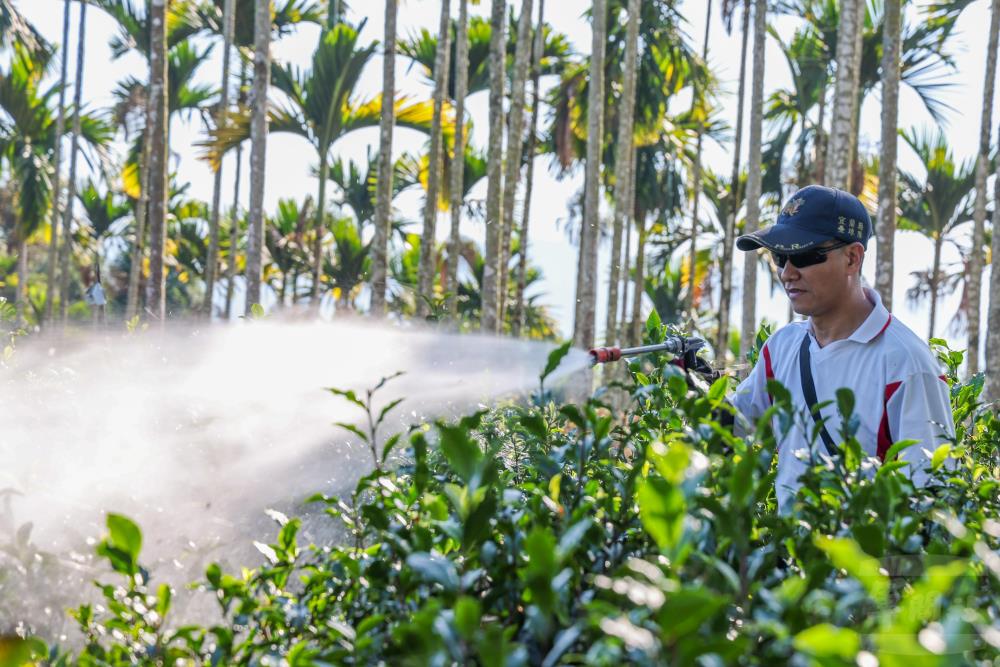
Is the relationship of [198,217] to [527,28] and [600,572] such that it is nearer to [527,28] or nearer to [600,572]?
[527,28]

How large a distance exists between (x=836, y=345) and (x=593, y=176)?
28.0ft

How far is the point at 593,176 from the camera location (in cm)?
1076

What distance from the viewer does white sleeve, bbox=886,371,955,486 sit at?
212 cm

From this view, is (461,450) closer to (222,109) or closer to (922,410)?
(922,410)

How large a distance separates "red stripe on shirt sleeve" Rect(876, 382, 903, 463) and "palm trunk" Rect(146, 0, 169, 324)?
8016 millimetres

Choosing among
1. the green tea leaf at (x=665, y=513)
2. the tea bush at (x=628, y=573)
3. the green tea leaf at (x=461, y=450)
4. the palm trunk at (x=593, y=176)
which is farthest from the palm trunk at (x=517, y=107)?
the green tea leaf at (x=665, y=513)

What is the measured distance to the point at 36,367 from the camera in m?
5.08

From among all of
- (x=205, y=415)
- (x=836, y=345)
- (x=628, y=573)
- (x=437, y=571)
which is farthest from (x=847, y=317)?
(x=205, y=415)

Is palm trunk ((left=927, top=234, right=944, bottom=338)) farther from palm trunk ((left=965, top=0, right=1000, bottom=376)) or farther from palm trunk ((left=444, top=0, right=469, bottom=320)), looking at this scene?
palm trunk ((left=444, top=0, right=469, bottom=320))

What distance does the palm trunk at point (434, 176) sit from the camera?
11273 mm

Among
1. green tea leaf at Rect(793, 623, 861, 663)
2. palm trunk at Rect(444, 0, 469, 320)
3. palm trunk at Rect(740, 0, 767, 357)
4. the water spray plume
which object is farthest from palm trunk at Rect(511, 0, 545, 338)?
green tea leaf at Rect(793, 623, 861, 663)

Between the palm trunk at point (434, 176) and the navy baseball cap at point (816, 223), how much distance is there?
8.60 m

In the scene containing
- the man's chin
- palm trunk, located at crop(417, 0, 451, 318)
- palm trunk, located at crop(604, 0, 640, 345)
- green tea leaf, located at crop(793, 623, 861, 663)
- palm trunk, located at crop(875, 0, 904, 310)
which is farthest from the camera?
palm trunk, located at crop(417, 0, 451, 318)

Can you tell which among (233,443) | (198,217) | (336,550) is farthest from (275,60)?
(336,550)
